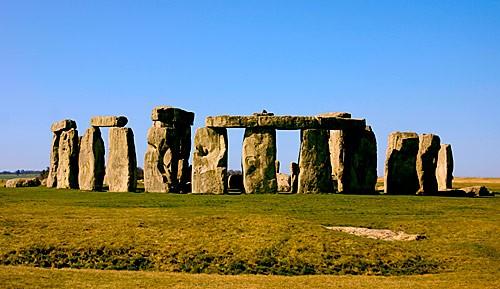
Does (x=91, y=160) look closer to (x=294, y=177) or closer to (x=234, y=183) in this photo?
(x=234, y=183)

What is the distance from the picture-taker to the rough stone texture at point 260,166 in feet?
124

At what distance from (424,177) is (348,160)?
12.9 ft

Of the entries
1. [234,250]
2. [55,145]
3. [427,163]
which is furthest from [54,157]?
[234,250]

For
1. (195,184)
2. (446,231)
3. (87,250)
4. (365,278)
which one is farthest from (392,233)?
(195,184)

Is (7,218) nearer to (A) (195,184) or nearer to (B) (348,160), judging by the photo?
(A) (195,184)

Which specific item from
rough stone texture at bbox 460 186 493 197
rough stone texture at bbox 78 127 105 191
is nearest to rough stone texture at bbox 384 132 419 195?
rough stone texture at bbox 460 186 493 197

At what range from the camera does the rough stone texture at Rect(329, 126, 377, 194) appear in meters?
41.2

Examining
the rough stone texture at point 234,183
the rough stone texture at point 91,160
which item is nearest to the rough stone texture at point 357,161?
the rough stone texture at point 234,183

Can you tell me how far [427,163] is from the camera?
41344 mm

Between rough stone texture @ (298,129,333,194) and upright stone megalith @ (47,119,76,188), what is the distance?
1344cm

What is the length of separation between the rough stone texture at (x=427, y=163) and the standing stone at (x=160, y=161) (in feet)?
40.6

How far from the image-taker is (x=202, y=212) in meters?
28.6

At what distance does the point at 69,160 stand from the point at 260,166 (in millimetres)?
10667

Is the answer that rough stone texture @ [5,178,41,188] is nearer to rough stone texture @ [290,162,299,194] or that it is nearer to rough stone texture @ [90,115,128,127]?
rough stone texture @ [90,115,128,127]
